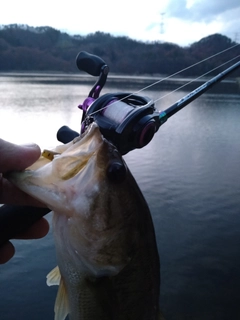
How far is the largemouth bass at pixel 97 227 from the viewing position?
136 centimetres

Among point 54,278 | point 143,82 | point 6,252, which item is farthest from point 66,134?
point 143,82

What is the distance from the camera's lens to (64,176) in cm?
136

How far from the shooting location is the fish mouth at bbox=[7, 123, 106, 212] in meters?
1.33

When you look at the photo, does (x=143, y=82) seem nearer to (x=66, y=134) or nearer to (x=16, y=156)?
(x=66, y=134)

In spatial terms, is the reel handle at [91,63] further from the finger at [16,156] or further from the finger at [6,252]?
the finger at [6,252]

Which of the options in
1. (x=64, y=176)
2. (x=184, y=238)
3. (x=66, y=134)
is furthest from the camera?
(x=184, y=238)

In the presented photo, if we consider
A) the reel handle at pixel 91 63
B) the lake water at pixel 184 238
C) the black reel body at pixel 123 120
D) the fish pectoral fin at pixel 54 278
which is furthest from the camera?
the lake water at pixel 184 238

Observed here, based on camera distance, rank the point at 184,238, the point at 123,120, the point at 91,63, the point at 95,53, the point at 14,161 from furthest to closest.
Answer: the point at 95,53, the point at 184,238, the point at 91,63, the point at 123,120, the point at 14,161

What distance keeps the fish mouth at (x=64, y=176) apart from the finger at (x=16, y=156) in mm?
107

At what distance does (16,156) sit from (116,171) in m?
0.49

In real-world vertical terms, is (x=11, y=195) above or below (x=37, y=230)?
above

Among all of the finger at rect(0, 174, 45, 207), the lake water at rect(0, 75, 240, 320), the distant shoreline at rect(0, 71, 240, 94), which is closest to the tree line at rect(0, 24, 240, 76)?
the distant shoreline at rect(0, 71, 240, 94)

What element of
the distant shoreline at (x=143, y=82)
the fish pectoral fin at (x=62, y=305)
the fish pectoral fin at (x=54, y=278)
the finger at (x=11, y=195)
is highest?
the finger at (x=11, y=195)

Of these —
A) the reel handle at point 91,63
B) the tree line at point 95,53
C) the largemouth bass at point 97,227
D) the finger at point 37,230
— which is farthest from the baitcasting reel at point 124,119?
the tree line at point 95,53
